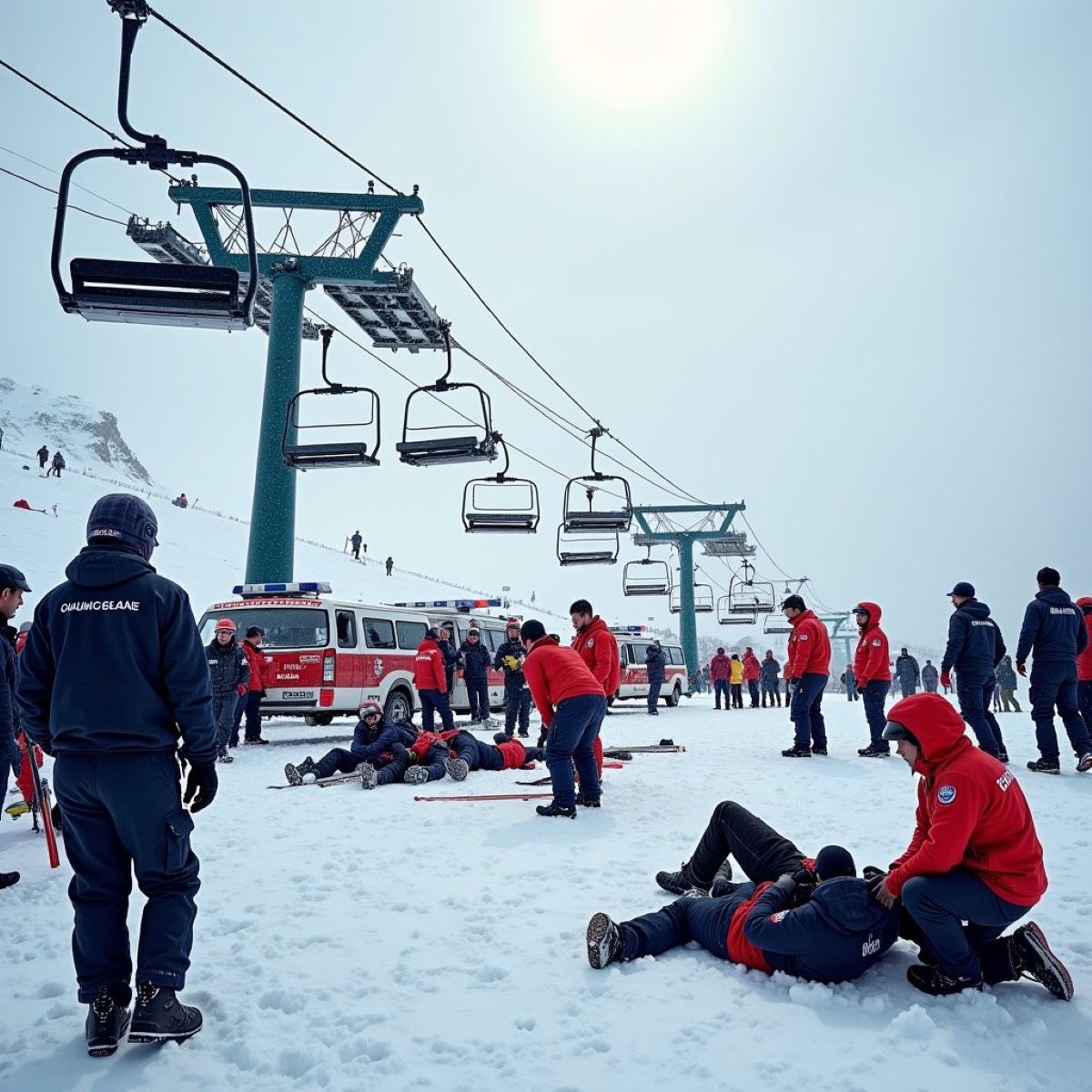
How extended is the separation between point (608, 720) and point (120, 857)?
1634 centimetres

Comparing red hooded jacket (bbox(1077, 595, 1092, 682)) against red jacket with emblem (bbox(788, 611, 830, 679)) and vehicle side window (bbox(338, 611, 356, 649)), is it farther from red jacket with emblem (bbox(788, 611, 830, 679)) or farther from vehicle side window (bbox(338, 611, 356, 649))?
vehicle side window (bbox(338, 611, 356, 649))

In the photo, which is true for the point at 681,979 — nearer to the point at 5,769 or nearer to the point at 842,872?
the point at 842,872

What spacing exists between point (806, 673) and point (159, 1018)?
900 centimetres

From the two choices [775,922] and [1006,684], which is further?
[1006,684]

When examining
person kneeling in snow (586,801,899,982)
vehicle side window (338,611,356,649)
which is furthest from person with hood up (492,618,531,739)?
person kneeling in snow (586,801,899,982)

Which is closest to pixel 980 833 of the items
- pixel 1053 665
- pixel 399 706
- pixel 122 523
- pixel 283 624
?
pixel 122 523

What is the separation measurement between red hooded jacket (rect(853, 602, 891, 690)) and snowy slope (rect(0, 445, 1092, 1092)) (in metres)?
3.66

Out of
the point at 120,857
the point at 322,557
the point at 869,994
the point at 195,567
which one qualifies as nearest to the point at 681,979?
the point at 869,994

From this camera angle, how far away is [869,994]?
322cm

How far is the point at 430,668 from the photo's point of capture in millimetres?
12664

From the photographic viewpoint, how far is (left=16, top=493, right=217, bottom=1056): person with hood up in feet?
9.38

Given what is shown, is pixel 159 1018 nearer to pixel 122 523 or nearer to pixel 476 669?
pixel 122 523

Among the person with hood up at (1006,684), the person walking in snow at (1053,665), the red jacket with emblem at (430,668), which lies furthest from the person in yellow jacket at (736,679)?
the person walking in snow at (1053,665)

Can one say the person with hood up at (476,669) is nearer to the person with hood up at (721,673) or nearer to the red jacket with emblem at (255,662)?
the red jacket with emblem at (255,662)
